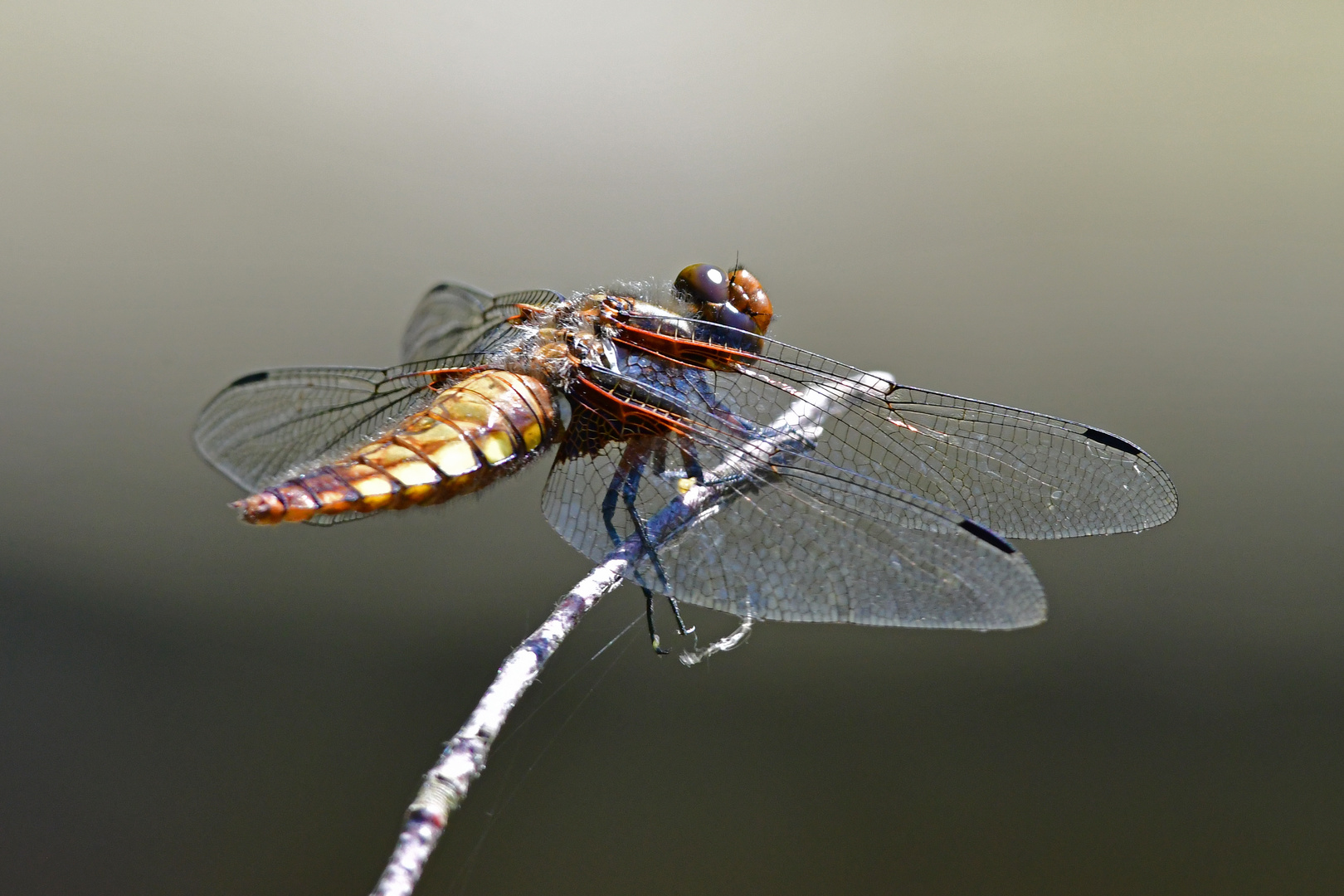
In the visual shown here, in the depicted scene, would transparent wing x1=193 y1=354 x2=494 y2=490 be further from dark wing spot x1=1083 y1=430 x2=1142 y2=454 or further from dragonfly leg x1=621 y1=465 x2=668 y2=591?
dark wing spot x1=1083 y1=430 x2=1142 y2=454

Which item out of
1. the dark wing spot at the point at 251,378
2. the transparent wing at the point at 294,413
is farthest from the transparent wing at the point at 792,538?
the dark wing spot at the point at 251,378

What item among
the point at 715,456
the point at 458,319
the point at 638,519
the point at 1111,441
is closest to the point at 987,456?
the point at 1111,441

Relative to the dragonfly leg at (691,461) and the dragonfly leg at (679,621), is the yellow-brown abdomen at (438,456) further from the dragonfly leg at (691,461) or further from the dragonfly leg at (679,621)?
the dragonfly leg at (679,621)

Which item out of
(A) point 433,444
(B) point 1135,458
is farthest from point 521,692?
(B) point 1135,458

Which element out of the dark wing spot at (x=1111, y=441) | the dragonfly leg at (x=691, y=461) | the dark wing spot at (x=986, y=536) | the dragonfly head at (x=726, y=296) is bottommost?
the dragonfly leg at (x=691, y=461)

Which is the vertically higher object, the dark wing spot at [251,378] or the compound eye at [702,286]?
the compound eye at [702,286]

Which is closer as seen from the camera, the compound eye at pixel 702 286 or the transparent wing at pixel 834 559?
the transparent wing at pixel 834 559
